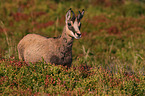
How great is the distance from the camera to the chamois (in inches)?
251

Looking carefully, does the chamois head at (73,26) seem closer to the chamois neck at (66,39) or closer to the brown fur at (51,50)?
the chamois neck at (66,39)

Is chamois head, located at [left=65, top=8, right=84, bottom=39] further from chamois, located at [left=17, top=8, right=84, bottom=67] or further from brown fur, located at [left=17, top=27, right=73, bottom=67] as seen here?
brown fur, located at [left=17, top=27, right=73, bottom=67]

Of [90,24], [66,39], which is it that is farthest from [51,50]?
[90,24]

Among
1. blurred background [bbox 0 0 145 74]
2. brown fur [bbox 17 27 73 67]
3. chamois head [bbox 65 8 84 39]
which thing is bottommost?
brown fur [bbox 17 27 73 67]

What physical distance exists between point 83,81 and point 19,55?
313 cm

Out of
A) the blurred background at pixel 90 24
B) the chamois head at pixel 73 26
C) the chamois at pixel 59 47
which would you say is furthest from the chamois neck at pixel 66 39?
the blurred background at pixel 90 24

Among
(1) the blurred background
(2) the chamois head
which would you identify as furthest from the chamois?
(1) the blurred background

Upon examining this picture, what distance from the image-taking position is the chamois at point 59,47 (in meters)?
6.38

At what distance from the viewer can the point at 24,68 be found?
668 cm

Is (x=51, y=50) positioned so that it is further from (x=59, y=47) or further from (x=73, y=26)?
(x=73, y=26)

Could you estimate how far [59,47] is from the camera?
22.5 ft

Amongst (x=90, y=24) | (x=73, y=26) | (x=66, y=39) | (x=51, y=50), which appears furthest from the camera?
(x=90, y=24)

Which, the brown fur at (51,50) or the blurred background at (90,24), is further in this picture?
the blurred background at (90,24)

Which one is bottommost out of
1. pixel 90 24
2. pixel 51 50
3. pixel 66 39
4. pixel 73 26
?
pixel 51 50
